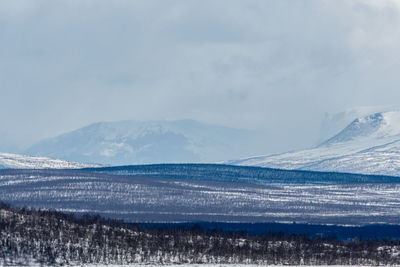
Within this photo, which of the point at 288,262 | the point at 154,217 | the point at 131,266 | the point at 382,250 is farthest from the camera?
the point at 154,217

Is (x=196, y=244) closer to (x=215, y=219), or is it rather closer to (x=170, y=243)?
(x=170, y=243)

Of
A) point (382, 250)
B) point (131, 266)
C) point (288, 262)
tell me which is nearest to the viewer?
point (131, 266)

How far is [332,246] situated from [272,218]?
188 ft

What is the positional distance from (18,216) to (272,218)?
74.5 meters

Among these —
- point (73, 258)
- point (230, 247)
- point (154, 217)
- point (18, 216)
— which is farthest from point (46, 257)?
point (154, 217)

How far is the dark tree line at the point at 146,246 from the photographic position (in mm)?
113062

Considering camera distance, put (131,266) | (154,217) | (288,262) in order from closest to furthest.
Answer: (131,266) < (288,262) < (154,217)

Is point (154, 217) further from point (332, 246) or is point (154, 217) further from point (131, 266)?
point (131, 266)

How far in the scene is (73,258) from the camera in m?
112

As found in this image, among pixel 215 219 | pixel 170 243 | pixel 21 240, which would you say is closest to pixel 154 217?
pixel 215 219

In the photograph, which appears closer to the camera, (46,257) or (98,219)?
(46,257)

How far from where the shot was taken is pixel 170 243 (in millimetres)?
127312

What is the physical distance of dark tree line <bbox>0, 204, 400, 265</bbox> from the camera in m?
113

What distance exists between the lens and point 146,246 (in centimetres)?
12275
